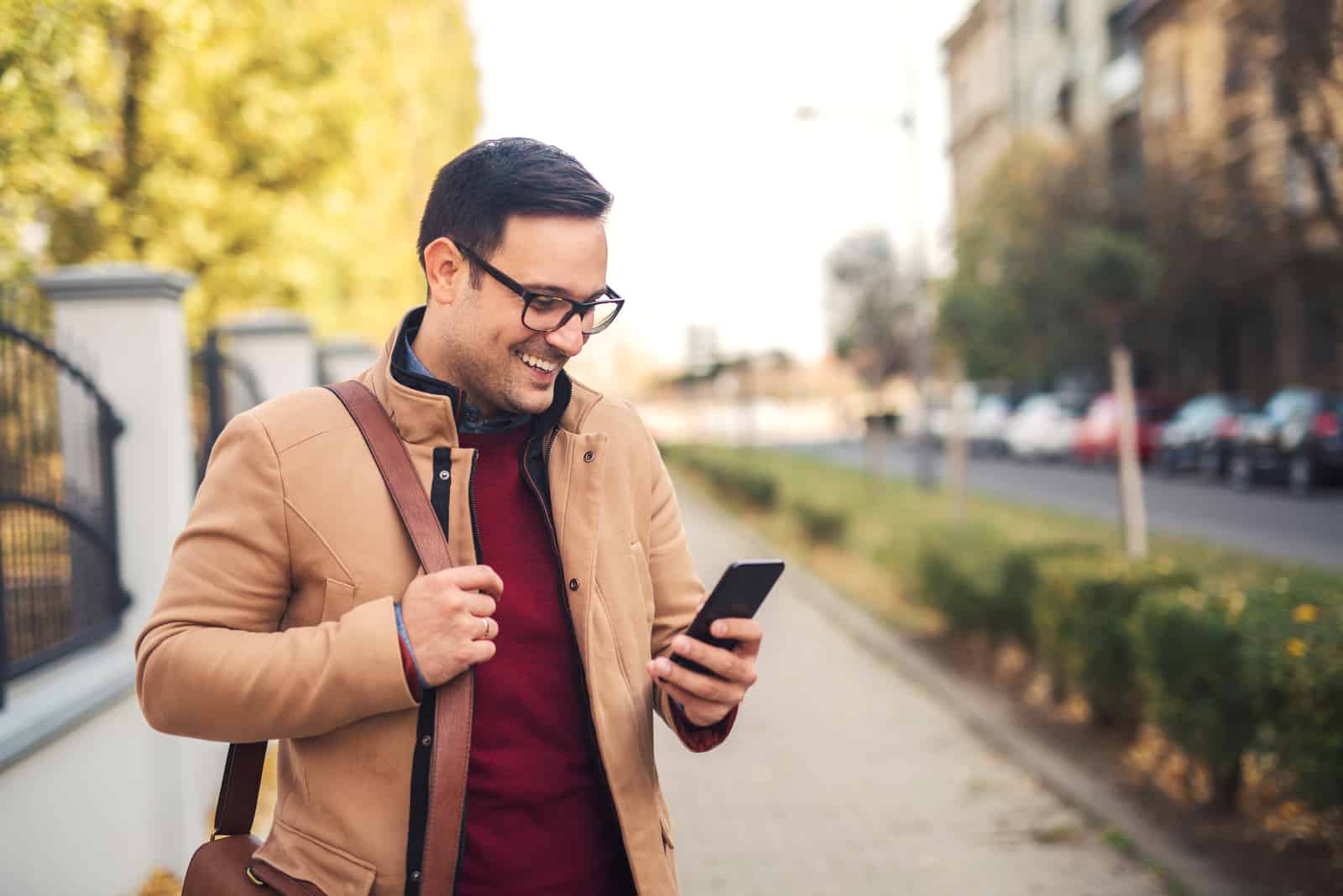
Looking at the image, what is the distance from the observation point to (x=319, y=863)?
1.85 metres

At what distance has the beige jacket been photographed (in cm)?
176

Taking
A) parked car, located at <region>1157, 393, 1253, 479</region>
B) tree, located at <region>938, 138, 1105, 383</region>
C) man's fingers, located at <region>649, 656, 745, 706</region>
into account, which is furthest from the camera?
tree, located at <region>938, 138, 1105, 383</region>

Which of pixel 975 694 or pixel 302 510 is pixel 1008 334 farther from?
pixel 302 510

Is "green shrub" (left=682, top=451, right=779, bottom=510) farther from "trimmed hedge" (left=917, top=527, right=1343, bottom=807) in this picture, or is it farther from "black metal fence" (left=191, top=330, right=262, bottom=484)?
"black metal fence" (left=191, top=330, right=262, bottom=484)

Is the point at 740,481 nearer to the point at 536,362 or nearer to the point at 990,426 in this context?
the point at 990,426

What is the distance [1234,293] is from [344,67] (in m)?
26.3

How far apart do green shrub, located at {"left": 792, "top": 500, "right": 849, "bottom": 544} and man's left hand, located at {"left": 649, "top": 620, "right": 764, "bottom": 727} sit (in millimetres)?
13250

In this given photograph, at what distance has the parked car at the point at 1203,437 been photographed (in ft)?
78.3

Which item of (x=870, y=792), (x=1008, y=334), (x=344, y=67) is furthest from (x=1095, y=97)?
(x=870, y=792)

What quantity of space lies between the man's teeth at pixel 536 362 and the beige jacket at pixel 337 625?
0.12 metres

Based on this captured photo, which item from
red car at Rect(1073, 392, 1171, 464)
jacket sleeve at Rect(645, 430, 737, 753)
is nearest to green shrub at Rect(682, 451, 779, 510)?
red car at Rect(1073, 392, 1171, 464)

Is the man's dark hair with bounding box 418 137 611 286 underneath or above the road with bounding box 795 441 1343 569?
above

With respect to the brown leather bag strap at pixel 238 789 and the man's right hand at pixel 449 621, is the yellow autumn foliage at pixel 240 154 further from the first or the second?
the man's right hand at pixel 449 621

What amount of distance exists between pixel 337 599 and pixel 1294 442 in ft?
69.8
